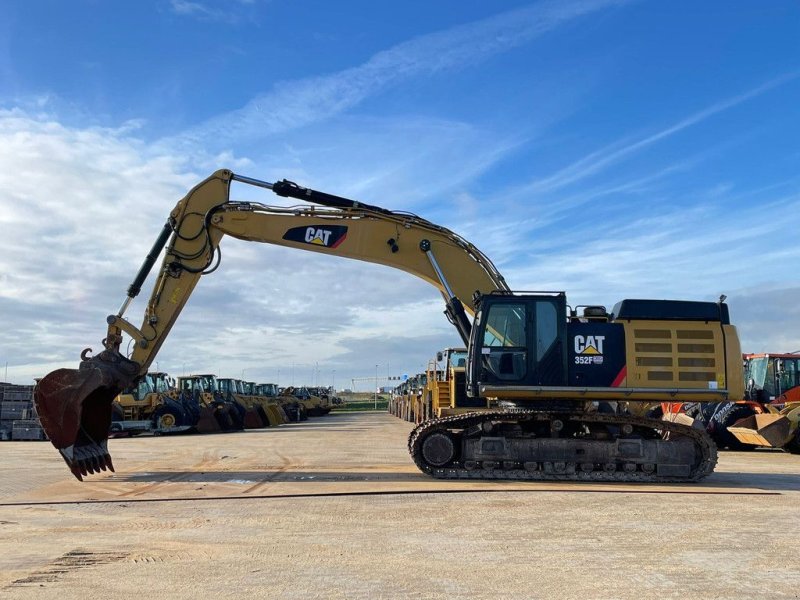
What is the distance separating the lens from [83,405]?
1233cm

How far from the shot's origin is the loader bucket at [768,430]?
18.0m

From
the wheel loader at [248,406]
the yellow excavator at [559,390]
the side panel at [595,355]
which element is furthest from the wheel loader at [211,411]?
the side panel at [595,355]

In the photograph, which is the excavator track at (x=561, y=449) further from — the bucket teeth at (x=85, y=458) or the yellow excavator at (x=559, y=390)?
the bucket teeth at (x=85, y=458)

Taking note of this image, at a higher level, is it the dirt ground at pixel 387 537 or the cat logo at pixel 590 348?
the cat logo at pixel 590 348

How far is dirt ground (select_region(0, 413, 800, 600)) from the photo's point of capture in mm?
5793

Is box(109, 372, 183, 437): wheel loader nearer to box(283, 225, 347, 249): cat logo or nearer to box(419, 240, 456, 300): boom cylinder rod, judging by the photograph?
box(283, 225, 347, 249): cat logo

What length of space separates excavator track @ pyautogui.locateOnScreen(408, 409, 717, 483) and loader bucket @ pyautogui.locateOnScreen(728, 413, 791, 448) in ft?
→ 23.0

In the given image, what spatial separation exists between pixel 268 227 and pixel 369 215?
6.59 feet

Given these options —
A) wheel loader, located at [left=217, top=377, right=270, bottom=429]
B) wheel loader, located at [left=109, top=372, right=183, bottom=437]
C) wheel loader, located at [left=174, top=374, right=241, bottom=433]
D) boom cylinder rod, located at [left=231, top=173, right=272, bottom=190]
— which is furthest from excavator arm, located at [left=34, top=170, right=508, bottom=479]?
wheel loader, located at [left=217, top=377, right=270, bottom=429]

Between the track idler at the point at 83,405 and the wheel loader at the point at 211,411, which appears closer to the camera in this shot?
the track idler at the point at 83,405

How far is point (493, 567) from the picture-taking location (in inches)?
250

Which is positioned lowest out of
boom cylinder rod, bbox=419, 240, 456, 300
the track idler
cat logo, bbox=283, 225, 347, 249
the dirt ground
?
the dirt ground

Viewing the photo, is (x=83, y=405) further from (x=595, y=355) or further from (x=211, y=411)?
(x=211, y=411)

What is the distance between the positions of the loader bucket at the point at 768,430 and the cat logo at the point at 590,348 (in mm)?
8472
